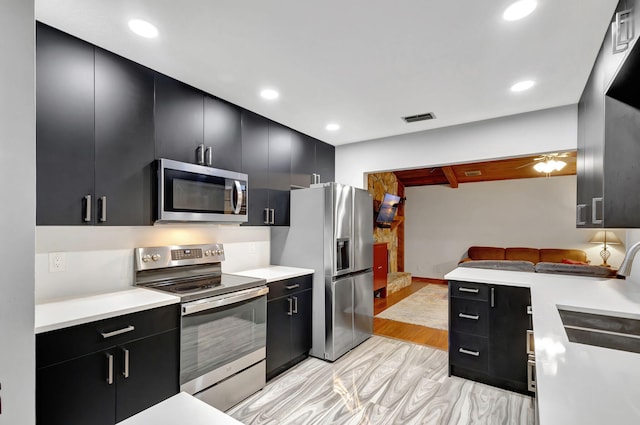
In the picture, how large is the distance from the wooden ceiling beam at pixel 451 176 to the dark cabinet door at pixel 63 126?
5.81 m

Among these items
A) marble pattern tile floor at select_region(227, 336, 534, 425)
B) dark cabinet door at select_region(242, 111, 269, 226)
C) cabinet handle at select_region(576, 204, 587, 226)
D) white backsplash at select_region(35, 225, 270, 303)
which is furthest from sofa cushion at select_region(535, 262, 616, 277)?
white backsplash at select_region(35, 225, 270, 303)

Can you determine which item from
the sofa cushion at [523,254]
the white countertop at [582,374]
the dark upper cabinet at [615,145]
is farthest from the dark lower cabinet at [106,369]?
the sofa cushion at [523,254]

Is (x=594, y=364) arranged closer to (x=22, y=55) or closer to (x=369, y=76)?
(x=369, y=76)

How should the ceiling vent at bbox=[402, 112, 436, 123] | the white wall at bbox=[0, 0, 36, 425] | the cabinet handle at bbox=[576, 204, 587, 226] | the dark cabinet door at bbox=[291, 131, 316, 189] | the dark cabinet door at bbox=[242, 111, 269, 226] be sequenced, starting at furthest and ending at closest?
the dark cabinet door at bbox=[291, 131, 316, 189], the ceiling vent at bbox=[402, 112, 436, 123], the dark cabinet door at bbox=[242, 111, 269, 226], the cabinet handle at bbox=[576, 204, 587, 226], the white wall at bbox=[0, 0, 36, 425]

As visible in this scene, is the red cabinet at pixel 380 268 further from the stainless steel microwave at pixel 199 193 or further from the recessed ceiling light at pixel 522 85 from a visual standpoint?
the recessed ceiling light at pixel 522 85

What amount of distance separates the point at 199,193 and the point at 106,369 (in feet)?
4.17

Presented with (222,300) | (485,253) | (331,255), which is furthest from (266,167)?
(485,253)

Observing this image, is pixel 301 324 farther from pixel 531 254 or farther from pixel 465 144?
pixel 531 254

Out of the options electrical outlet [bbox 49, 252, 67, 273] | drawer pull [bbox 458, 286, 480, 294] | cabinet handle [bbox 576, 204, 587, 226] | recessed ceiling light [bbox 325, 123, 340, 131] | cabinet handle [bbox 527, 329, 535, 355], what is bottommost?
cabinet handle [bbox 527, 329, 535, 355]

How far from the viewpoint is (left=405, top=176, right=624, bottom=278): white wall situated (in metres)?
6.29

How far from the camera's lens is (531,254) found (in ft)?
20.6

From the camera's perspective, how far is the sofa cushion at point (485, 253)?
6551 mm

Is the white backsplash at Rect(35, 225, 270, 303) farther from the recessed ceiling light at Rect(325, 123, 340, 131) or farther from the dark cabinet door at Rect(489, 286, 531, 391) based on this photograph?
the dark cabinet door at Rect(489, 286, 531, 391)

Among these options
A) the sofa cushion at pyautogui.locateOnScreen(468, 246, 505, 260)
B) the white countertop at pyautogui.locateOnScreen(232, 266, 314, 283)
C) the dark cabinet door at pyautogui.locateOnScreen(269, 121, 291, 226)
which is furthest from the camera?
the sofa cushion at pyautogui.locateOnScreen(468, 246, 505, 260)
